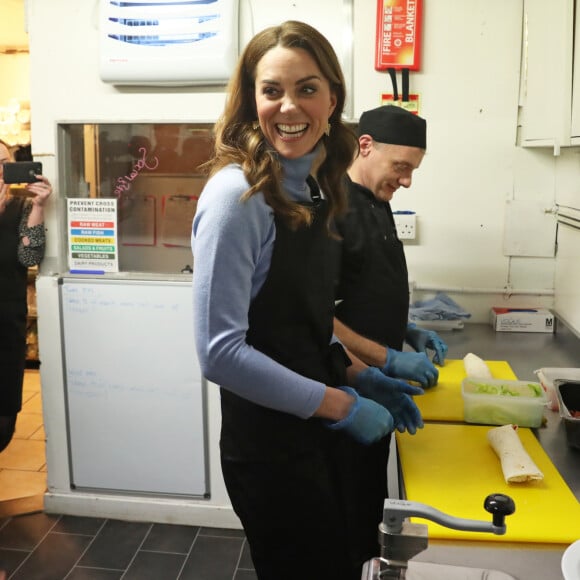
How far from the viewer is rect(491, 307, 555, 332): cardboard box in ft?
8.79

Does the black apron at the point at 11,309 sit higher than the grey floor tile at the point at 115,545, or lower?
higher

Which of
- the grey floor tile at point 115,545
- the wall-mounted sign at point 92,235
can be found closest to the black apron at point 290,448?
the grey floor tile at point 115,545

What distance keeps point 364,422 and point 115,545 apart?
1.72m

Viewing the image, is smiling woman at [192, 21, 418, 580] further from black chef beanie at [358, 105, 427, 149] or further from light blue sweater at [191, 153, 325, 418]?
black chef beanie at [358, 105, 427, 149]

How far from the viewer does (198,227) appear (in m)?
1.26

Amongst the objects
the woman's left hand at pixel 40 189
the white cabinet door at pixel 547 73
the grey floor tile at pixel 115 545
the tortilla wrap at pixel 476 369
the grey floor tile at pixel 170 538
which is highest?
the white cabinet door at pixel 547 73

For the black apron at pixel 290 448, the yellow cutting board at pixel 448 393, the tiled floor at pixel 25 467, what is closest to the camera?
the black apron at pixel 290 448

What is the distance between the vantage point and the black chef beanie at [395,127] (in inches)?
82.9

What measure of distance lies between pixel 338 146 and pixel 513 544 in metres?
0.95

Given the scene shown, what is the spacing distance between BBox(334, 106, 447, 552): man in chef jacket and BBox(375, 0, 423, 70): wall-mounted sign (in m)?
0.57

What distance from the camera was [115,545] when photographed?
2.71m

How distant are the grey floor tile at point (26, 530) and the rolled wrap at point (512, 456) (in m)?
2.03

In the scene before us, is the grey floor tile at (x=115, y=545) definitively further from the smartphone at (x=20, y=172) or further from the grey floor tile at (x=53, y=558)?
the smartphone at (x=20, y=172)

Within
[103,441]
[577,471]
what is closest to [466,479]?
[577,471]
